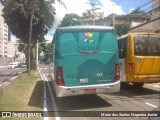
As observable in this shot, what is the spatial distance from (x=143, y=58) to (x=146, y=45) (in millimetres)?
685

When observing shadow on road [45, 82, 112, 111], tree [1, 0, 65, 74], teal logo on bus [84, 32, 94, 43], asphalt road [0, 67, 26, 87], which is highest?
tree [1, 0, 65, 74]

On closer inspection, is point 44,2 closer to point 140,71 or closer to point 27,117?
point 140,71

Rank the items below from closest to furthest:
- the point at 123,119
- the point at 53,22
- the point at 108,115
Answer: the point at 123,119 → the point at 108,115 → the point at 53,22

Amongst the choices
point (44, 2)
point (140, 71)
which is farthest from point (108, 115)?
→ point (44, 2)

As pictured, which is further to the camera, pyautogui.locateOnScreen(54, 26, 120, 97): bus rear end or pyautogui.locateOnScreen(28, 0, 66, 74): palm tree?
pyautogui.locateOnScreen(28, 0, 66, 74): palm tree

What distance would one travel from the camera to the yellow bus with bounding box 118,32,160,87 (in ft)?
48.5

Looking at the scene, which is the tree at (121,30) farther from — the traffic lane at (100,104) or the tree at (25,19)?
the traffic lane at (100,104)

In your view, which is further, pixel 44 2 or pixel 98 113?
pixel 44 2

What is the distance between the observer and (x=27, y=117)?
9352 millimetres

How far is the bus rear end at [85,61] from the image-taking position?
38.0 feet

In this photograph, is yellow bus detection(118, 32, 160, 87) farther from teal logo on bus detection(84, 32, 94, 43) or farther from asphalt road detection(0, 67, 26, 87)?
asphalt road detection(0, 67, 26, 87)

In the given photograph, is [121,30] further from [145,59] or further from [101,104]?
[101,104]

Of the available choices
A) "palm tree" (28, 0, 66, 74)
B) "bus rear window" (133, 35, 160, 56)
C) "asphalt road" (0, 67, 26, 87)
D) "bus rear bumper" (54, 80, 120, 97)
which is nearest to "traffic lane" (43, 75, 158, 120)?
"bus rear bumper" (54, 80, 120, 97)

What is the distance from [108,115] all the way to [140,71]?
5.26 meters
